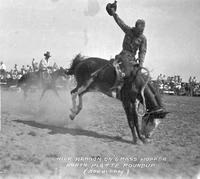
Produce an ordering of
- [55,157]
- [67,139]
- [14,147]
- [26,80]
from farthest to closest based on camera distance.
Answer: [26,80], [67,139], [14,147], [55,157]

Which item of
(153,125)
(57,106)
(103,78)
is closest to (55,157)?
(153,125)

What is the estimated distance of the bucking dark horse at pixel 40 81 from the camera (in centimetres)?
1600

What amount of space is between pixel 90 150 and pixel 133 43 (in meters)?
2.89

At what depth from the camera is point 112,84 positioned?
9109 millimetres

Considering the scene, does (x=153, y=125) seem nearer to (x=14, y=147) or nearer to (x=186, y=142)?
(x=186, y=142)

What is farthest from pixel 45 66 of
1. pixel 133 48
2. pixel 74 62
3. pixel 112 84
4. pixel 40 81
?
pixel 133 48

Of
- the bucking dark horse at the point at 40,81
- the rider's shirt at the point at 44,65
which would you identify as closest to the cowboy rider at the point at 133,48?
the bucking dark horse at the point at 40,81

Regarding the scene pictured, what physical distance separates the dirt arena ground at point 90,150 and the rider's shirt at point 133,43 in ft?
6.49

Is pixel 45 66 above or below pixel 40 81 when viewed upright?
above

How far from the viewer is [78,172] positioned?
586 cm

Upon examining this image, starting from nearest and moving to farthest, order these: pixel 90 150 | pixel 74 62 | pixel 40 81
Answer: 1. pixel 90 150
2. pixel 74 62
3. pixel 40 81

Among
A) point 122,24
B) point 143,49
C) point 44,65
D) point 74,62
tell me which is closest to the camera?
point 143,49

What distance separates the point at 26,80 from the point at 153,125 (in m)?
11.0

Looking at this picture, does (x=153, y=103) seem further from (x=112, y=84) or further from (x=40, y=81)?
(x=40, y=81)
